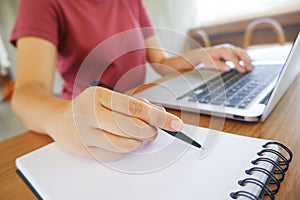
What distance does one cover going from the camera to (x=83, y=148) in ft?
1.02

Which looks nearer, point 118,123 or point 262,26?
point 118,123

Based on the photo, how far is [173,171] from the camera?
0.91 ft

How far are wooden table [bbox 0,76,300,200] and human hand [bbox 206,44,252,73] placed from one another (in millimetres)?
138

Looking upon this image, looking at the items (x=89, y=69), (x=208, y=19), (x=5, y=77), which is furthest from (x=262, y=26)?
(x=5, y=77)

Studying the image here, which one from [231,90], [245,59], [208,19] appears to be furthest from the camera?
[208,19]

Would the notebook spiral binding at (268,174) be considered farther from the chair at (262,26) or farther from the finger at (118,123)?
the chair at (262,26)

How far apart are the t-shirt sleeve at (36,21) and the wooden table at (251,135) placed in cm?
24

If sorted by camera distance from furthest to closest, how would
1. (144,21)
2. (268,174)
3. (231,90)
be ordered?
(144,21), (231,90), (268,174)

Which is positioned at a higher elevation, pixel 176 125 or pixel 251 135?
pixel 251 135

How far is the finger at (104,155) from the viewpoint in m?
0.31

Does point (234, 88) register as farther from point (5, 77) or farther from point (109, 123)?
point (5, 77)

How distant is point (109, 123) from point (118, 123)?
11 mm

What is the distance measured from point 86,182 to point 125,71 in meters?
0.47

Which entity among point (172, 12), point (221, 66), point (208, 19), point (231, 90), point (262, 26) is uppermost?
point (262, 26)
